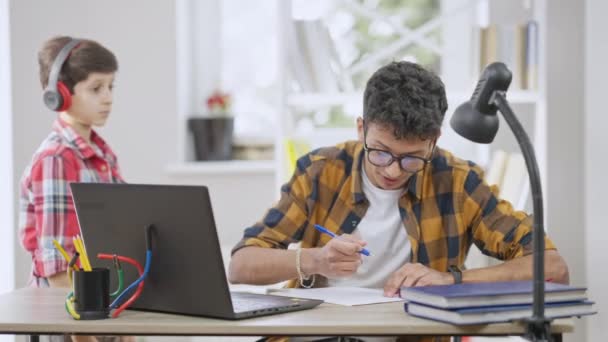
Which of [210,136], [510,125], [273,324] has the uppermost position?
[210,136]

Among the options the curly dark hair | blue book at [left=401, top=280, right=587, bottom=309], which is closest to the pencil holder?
blue book at [left=401, top=280, right=587, bottom=309]

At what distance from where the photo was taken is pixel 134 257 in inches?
76.9

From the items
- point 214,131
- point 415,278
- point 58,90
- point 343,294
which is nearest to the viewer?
point 415,278

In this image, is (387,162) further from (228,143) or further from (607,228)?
(228,143)

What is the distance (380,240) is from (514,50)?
1.53 meters

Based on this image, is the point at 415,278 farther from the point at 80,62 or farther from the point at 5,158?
the point at 5,158

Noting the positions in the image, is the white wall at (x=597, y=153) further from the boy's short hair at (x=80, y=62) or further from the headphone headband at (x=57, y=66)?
the headphone headband at (x=57, y=66)

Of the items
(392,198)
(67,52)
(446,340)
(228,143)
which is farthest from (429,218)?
(228,143)

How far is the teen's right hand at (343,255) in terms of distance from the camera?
77.9 inches

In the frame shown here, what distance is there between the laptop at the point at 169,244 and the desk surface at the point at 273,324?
0.04 m

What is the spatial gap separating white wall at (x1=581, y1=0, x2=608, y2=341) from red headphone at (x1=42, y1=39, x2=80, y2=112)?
5.40 ft

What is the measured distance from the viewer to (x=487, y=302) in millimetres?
1703

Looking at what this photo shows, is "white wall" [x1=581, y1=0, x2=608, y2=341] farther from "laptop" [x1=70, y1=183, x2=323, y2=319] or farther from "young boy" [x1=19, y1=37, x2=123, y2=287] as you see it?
"young boy" [x1=19, y1=37, x2=123, y2=287]

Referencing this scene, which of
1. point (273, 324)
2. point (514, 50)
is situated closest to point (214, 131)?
point (514, 50)
